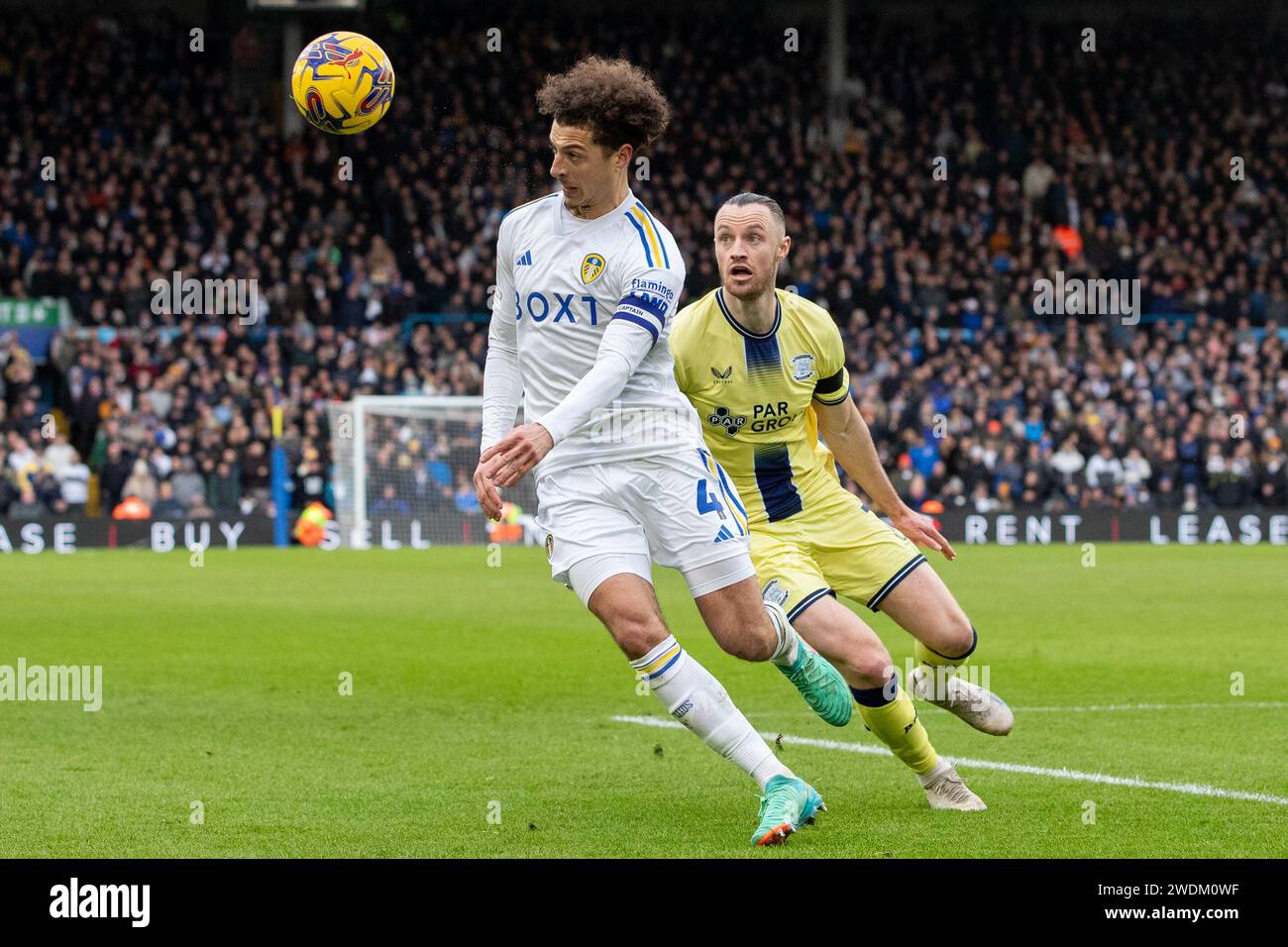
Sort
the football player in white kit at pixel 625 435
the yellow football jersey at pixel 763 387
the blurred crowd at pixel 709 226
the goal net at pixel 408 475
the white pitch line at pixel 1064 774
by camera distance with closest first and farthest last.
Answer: the football player in white kit at pixel 625 435
the white pitch line at pixel 1064 774
the yellow football jersey at pixel 763 387
the goal net at pixel 408 475
the blurred crowd at pixel 709 226

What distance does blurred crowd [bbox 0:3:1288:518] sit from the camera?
28453 mm

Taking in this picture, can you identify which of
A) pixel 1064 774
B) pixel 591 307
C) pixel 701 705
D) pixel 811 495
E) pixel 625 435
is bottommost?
pixel 1064 774

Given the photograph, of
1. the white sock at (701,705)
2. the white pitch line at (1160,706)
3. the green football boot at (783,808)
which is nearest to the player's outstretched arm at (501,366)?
the white sock at (701,705)

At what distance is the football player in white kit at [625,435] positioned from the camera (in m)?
6.46

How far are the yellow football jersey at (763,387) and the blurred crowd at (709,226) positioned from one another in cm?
1800

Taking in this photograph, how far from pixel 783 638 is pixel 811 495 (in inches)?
45.6

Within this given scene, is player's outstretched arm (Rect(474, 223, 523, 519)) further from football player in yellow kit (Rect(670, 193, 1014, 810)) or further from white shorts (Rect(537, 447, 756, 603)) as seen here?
football player in yellow kit (Rect(670, 193, 1014, 810))

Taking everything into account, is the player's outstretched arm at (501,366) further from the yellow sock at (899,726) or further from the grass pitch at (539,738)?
the yellow sock at (899,726)

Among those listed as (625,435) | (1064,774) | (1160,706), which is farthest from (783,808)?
(1160,706)

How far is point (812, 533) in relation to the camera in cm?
A: 776

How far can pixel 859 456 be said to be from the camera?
795 cm

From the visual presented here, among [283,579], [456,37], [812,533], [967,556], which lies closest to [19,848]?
[812,533]

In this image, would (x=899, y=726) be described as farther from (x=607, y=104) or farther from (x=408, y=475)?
(x=408, y=475)

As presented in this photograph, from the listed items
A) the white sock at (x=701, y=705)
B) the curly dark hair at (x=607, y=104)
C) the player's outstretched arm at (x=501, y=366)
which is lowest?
the white sock at (x=701, y=705)
